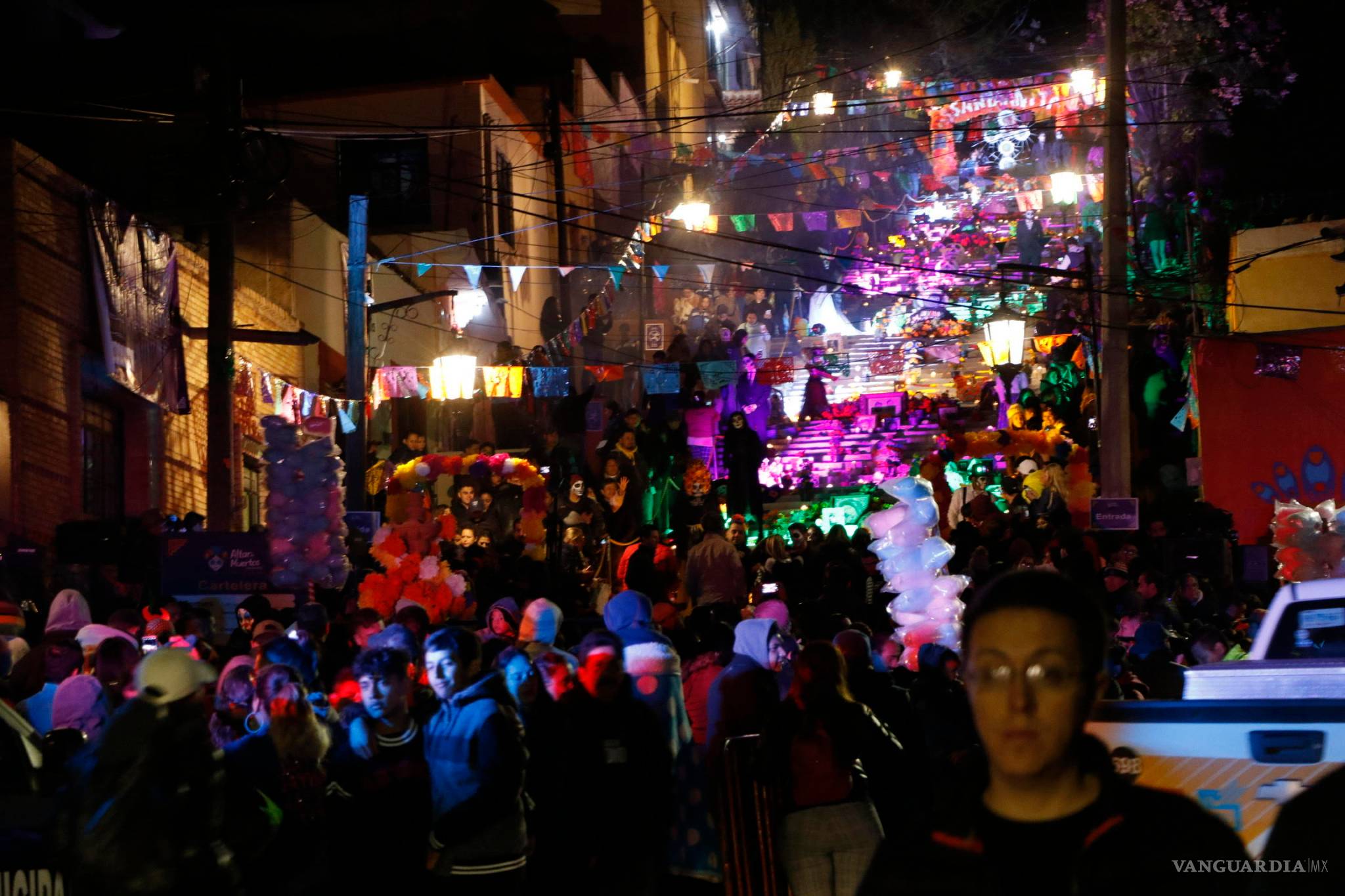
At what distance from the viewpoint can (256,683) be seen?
7344 millimetres

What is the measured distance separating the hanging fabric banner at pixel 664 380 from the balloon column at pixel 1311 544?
36.9 ft

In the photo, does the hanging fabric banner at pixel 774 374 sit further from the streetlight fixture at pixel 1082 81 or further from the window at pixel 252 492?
the streetlight fixture at pixel 1082 81

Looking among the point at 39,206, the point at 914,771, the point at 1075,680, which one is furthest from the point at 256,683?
the point at 39,206

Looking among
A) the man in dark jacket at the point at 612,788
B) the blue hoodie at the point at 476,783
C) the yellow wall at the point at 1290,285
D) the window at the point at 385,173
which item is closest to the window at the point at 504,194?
the window at the point at 385,173

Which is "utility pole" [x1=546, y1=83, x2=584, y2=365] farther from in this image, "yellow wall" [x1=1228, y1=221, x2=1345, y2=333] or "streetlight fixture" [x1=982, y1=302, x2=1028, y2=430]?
"yellow wall" [x1=1228, y1=221, x2=1345, y2=333]

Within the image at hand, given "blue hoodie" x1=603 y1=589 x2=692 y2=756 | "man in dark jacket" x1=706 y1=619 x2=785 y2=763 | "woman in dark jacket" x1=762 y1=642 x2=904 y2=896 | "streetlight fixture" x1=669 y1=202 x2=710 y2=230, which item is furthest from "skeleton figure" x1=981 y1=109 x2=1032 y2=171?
"woman in dark jacket" x1=762 y1=642 x2=904 y2=896

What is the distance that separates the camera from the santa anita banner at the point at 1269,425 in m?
24.0

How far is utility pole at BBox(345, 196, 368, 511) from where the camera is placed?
69.7ft

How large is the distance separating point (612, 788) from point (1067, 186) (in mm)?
30730

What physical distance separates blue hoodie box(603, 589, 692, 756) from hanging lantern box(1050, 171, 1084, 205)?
2939cm

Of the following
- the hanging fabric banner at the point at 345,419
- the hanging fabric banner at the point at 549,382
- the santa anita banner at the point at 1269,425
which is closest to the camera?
the hanging fabric banner at the point at 345,419

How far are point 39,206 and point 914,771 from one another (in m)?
13.9

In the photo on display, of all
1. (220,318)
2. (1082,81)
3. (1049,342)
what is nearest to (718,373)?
(1049,342)

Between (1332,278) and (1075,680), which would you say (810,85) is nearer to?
(1332,278)
